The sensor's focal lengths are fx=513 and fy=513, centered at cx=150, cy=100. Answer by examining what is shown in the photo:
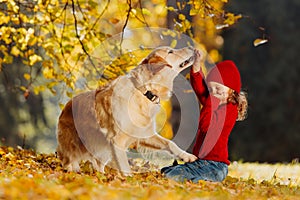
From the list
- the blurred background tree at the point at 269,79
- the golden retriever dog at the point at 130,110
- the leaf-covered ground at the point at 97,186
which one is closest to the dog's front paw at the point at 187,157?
the golden retriever dog at the point at 130,110

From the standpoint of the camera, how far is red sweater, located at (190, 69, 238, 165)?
4277 mm

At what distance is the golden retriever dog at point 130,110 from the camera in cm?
401

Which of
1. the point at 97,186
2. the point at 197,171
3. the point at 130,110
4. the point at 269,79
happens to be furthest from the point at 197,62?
the point at 269,79

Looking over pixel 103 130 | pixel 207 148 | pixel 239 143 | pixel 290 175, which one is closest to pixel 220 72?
pixel 207 148

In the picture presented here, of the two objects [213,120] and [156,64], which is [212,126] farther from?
[156,64]

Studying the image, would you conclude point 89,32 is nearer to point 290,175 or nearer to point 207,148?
point 207,148

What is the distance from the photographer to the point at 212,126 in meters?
4.29

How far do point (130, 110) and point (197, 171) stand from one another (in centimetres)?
78

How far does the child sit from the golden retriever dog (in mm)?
118

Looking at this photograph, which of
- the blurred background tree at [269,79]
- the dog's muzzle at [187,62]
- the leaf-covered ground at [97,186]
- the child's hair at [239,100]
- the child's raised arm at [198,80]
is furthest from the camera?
the blurred background tree at [269,79]

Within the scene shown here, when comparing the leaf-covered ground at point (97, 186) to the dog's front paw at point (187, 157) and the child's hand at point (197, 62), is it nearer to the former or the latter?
the dog's front paw at point (187, 157)

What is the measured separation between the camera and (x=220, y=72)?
433cm

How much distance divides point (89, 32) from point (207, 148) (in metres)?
2.27

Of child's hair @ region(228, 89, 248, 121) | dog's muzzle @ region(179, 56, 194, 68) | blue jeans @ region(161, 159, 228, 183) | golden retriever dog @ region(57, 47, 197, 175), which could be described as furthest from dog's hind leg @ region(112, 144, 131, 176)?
child's hair @ region(228, 89, 248, 121)
